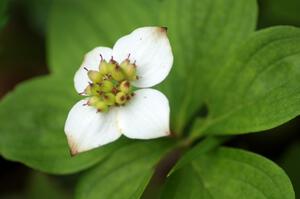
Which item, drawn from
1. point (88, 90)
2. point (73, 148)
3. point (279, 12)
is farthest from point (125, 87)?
point (279, 12)

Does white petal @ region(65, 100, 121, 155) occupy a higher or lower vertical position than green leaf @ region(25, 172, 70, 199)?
higher

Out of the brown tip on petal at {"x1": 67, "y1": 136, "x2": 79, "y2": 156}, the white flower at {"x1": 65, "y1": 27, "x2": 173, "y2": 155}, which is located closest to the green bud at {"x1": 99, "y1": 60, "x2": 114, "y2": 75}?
the white flower at {"x1": 65, "y1": 27, "x2": 173, "y2": 155}

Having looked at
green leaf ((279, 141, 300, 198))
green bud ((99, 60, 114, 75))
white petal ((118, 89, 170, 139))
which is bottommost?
green leaf ((279, 141, 300, 198))

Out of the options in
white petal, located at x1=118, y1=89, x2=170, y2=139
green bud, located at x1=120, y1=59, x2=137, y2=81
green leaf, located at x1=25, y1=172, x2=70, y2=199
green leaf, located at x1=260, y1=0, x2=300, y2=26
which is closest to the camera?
white petal, located at x1=118, y1=89, x2=170, y2=139

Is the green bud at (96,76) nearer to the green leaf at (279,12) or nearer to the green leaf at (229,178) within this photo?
the green leaf at (229,178)

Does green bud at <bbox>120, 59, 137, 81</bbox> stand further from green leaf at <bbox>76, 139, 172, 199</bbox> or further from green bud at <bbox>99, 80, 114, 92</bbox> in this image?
green leaf at <bbox>76, 139, 172, 199</bbox>

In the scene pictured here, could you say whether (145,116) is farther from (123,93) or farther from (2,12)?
(2,12)
